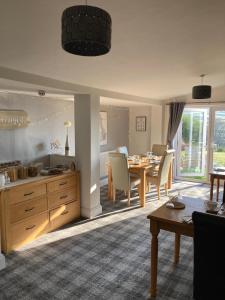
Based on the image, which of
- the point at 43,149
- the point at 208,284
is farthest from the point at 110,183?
the point at 208,284

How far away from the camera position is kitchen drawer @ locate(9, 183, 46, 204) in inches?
117

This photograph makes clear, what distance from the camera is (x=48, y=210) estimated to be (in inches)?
135

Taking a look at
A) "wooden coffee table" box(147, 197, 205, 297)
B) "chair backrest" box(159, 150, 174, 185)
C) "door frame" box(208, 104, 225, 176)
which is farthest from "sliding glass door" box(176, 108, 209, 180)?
"wooden coffee table" box(147, 197, 205, 297)

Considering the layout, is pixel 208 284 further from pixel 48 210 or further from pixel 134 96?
pixel 134 96

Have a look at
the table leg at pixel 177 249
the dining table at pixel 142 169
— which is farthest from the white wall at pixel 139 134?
the table leg at pixel 177 249

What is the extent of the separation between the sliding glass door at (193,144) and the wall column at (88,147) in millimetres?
3191

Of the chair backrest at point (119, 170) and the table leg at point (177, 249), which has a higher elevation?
the chair backrest at point (119, 170)

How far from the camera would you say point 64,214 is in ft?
12.1

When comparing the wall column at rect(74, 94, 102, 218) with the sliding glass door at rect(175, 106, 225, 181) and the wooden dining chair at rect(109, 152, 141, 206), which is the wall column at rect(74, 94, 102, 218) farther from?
the sliding glass door at rect(175, 106, 225, 181)

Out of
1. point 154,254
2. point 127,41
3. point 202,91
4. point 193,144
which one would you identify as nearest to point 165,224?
point 154,254

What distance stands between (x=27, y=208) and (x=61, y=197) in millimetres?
602

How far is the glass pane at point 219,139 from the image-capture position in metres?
5.77

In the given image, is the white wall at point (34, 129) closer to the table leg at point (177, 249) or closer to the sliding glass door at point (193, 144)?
the table leg at point (177, 249)

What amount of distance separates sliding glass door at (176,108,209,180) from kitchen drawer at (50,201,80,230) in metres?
3.50
